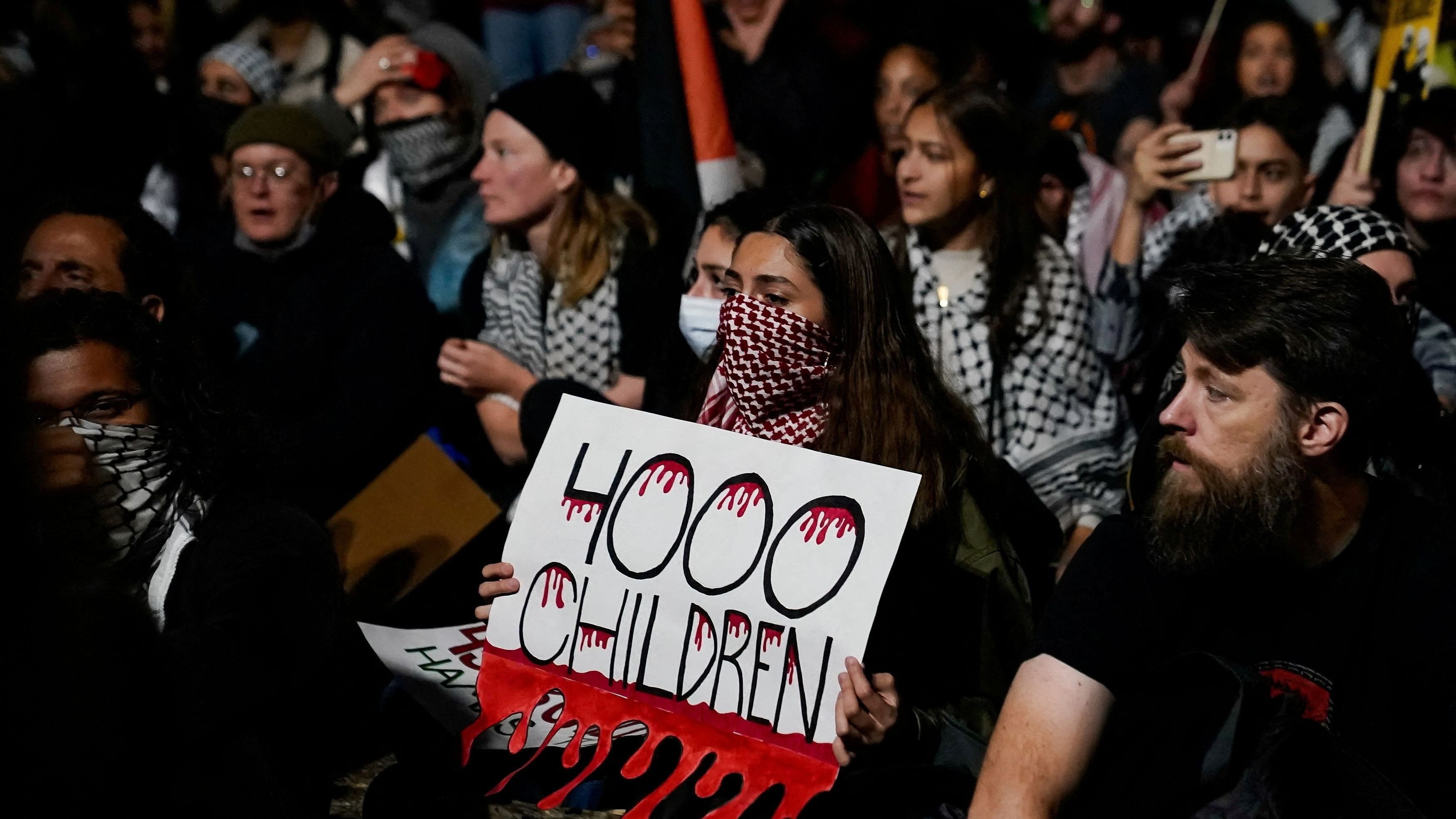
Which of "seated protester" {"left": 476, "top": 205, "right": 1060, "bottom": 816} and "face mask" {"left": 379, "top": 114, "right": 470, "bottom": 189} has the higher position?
"face mask" {"left": 379, "top": 114, "right": 470, "bottom": 189}

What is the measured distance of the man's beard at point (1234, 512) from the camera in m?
2.55

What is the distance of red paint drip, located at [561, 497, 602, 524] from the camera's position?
2826mm

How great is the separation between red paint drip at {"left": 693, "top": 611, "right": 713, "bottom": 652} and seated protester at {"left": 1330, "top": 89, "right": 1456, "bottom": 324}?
9.32 ft

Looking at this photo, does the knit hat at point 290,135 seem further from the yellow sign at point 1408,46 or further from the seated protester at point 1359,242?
the yellow sign at point 1408,46

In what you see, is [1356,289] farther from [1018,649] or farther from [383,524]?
[383,524]

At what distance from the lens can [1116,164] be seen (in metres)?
6.73

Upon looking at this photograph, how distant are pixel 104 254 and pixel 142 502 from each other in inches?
53.6

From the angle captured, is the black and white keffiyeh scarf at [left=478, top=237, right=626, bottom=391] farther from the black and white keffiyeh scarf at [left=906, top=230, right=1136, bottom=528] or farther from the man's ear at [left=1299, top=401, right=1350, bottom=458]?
the man's ear at [left=1299, top=401, right=1350, bottom=458]

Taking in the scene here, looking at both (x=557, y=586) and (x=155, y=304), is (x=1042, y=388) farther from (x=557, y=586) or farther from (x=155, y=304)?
(x=155, y=304)

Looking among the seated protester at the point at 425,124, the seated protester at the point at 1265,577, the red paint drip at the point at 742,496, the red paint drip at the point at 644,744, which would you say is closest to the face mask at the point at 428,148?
the seated protester at the point at 425,124

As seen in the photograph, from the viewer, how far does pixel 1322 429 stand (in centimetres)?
258

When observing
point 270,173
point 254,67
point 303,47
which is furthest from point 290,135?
point 303,47

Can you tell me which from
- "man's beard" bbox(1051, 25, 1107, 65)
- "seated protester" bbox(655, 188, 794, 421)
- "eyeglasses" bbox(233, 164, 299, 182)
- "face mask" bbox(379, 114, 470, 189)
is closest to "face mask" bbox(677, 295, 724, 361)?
"seated protester" bbox(655, 188, 794, 421)

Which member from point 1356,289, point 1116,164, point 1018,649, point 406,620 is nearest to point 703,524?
point 1018,649
